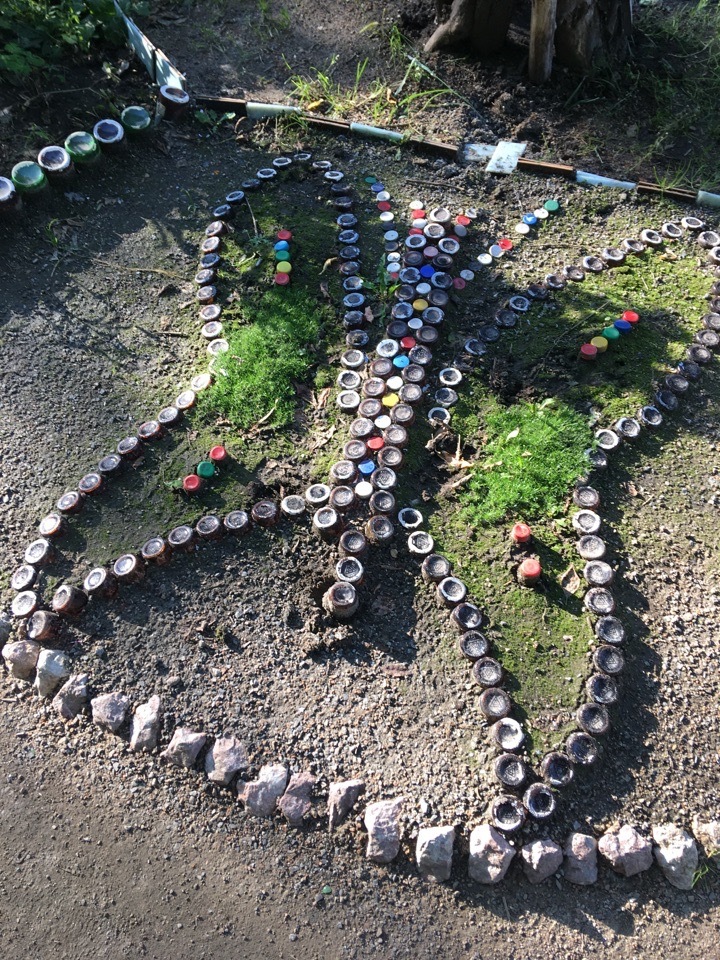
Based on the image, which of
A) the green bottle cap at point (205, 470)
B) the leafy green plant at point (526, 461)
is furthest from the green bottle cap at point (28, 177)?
the leafy green plant at point (526, 461)

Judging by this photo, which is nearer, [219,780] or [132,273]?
[219,780]

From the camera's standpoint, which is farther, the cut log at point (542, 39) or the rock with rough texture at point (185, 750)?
the cut log at point (542, 39)

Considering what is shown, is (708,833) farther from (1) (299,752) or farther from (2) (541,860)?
(1) (299,752)

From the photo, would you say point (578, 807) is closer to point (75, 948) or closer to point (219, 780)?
point (219, 780)


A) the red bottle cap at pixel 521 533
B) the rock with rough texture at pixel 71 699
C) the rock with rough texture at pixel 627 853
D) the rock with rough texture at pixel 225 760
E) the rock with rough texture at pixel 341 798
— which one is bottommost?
the rock with rough texture at pixel 71 699

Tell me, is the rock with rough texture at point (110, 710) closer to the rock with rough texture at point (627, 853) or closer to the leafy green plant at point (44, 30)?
the rock with rough texture at point (627, 853)

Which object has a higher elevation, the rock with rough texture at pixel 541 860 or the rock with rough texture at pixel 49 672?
the rock with rough texture at pixel 541 860

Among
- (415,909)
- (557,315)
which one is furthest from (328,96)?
(415,909)
